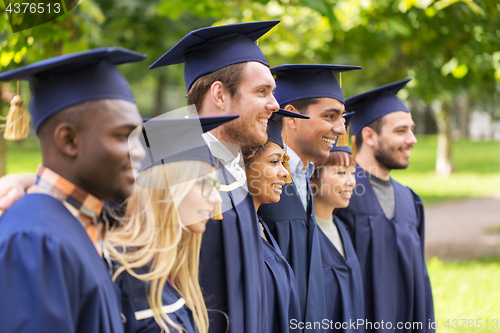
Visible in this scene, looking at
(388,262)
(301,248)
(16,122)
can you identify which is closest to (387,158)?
(388,262)

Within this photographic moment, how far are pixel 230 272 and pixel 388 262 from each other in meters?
1.81

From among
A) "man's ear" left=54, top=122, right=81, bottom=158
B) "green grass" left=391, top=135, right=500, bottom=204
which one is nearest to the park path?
"green grass" left=391, top=135, right=500, bottom=204

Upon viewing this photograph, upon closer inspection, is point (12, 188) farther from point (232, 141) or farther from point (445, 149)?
point (445, 149)

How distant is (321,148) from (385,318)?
1343mm

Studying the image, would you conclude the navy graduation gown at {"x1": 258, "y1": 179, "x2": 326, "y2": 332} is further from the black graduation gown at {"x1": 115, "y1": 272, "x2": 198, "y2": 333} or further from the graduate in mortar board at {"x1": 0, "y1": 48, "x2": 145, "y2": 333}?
the graduate in mortar board at {"x1": 0, "y1": 48, "x2": 145, "y2": 333}

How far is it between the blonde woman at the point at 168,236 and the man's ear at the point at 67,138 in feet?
1.13

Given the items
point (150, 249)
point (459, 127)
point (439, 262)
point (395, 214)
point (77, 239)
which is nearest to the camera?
point (77, 239)

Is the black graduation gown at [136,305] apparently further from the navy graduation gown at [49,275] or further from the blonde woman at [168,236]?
the navy graduation gown at [49,275]

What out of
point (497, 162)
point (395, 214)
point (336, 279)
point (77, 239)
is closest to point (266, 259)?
point (336, 279)

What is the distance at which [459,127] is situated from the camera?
3472 cm

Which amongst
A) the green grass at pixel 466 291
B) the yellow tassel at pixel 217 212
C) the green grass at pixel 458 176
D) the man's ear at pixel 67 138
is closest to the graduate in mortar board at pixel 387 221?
the yellow tassel at pixel 217 212

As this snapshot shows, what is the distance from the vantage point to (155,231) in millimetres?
1562

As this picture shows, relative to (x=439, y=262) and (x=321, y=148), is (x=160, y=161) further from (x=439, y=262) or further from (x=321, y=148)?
(x=439, y=262)

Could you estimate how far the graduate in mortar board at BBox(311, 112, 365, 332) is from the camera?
116 inches
